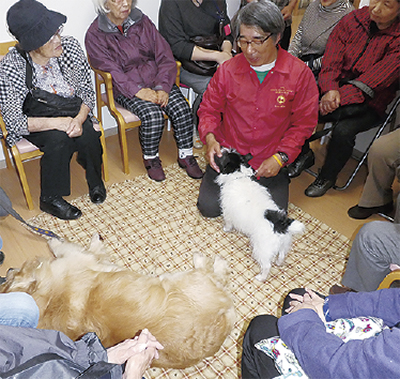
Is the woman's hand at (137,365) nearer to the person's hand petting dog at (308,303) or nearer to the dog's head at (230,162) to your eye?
the person's hand petting dog at (308,303)

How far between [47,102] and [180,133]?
1.03 m

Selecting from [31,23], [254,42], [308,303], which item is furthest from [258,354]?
[31,23]

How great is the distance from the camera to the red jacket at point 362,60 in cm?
236

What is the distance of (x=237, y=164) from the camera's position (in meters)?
2.00

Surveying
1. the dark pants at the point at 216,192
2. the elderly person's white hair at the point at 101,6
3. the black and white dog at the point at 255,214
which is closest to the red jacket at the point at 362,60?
the dark pants at the point at 216,192

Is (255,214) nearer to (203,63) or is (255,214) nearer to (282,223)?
(282,223)

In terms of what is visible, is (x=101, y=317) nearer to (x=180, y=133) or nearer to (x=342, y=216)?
(x=180, y=133)

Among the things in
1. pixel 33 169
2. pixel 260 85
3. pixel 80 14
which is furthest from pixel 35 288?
A: pixel 80 14

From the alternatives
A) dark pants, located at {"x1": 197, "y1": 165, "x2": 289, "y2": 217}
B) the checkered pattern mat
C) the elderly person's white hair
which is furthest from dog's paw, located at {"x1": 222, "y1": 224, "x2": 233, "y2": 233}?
the elderly person's white hair

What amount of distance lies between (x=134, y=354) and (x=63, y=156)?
1.60m

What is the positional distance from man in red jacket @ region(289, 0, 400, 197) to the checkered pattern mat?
2.12ft

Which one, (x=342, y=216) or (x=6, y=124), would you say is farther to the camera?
(x=342, y=216)

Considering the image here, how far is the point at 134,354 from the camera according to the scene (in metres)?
1.05

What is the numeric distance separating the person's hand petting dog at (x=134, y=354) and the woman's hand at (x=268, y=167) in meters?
1.28
